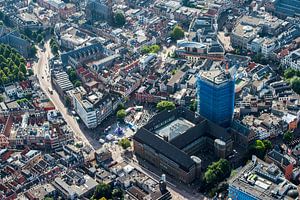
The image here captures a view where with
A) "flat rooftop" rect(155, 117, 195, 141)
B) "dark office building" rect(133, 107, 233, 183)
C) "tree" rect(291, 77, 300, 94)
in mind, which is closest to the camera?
"dark office building" rect(133, 107, 233, 183)

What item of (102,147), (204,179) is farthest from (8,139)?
(204,179)

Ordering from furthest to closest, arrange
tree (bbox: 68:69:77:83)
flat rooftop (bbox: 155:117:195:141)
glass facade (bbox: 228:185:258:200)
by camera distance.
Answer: tree (bbox: 68:69:77:83) → flat rooftop (bbox: 155:117:195:141) → glass facade (bbox: 228:185:258:200)

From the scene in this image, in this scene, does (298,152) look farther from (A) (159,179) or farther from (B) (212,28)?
(B) (212,28)

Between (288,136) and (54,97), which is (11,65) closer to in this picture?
(54,97)

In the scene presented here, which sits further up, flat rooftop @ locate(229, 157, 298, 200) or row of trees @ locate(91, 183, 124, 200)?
flat rooftop @ locate(229, 157, 298, 200)

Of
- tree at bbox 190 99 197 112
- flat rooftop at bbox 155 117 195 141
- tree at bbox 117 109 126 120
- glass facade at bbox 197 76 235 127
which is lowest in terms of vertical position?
tree at bbox 117 109 126 120

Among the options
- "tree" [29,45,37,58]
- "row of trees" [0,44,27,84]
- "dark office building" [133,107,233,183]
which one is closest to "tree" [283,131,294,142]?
"dark office building" [133,107,233,183]

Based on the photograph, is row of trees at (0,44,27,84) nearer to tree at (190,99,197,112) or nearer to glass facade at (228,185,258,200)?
tree at (190,99,197,112)
